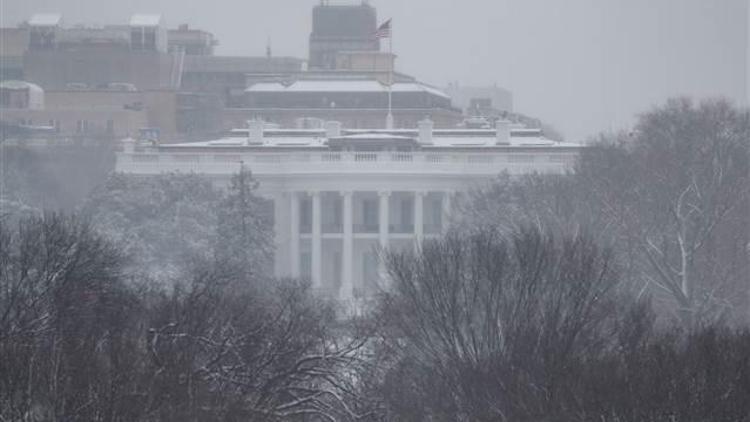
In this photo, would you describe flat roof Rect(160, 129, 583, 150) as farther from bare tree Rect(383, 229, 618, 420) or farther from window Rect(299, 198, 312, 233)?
bare tree Rect(383, 229, 618, 420)

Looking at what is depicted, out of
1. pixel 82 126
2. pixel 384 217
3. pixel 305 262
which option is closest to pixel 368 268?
pixel 384 217

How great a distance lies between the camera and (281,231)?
144m

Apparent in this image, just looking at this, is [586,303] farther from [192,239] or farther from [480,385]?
[192,239]

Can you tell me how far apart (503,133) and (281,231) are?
39.1ft

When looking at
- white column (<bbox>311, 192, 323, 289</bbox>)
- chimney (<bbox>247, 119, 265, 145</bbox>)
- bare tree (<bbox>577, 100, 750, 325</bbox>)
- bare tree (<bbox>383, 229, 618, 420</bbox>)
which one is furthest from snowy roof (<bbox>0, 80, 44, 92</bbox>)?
bare tree (<bbox>383, 229, 618, 420</bbox>)

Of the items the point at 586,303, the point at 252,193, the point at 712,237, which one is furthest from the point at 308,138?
the point at 586,303

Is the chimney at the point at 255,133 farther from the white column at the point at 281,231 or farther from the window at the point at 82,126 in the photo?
the window at the point at 82,126

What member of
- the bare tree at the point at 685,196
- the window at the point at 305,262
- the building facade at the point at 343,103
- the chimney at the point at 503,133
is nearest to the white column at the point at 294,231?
the window at the point at 305,262

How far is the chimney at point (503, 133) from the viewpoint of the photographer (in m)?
148

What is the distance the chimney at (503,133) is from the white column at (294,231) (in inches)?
369

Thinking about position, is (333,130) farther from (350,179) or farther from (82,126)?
(82,126)

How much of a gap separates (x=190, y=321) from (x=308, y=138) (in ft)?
298

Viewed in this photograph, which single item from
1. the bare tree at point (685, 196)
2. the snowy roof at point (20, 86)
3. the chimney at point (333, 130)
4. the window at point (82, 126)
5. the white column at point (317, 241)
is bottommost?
the white column at point (317, 241)

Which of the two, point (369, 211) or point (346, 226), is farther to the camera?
point (369, 211)
